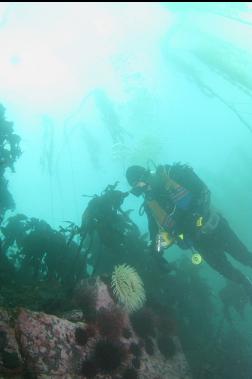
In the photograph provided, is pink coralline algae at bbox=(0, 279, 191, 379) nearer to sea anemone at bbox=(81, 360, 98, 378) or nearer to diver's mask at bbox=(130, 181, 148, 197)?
sea anemone at bbox=(81, 360, 98, 378)

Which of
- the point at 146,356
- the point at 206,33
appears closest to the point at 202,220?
the point at 146,356

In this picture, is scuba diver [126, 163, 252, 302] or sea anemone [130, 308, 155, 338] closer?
sea anemone [130, 308, 155, 338]

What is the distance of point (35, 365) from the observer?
17.0 feet

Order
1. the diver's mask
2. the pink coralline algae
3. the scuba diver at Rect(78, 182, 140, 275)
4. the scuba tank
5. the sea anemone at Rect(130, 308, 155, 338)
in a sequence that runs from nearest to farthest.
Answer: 1. the pink coralline algae
2. the sea anemone at Rect(130, 308, 155, 338)
3. the scuba tank
4. the diver's mask
5. the scuba diver at Rect(78, 182, 140, 275)

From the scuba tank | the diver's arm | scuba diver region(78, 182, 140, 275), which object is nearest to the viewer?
the scuba tank

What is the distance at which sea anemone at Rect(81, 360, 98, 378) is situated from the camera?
18.1 feet

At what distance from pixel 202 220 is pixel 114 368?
382 centimetres

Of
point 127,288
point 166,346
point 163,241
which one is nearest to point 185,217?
point 163,241

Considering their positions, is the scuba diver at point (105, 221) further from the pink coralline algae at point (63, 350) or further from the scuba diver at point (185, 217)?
the pink coralline algae at point (63, 350)

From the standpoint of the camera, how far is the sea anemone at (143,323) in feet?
23.0

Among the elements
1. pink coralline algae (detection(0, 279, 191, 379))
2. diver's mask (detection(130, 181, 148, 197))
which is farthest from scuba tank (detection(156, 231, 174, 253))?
pink coralline algae (detection(0, 279, 191, 379))

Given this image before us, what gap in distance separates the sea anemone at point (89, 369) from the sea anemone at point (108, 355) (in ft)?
0.28

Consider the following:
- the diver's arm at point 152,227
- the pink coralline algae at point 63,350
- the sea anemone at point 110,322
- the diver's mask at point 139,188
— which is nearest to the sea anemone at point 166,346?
the pink coralline algae at point 63,350

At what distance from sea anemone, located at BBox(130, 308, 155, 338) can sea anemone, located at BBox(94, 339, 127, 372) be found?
3.52ft
